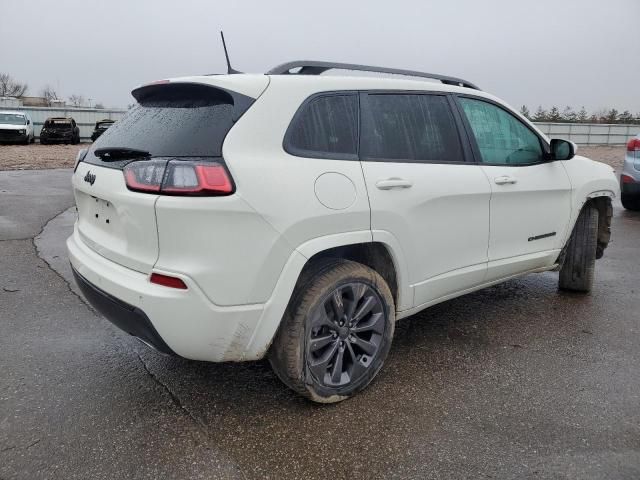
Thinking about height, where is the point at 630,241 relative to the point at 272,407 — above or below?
below

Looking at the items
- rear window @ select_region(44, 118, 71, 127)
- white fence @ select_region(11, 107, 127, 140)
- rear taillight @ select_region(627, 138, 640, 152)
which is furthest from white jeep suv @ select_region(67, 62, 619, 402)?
white fence @ select_region(11, 107, 127, 140)

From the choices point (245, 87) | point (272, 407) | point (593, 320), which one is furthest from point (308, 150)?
point (593, 320)

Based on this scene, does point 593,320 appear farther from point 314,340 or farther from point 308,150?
point 308,150

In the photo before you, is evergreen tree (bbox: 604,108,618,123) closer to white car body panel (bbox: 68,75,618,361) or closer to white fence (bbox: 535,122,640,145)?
white fence (bbox: 535,122,640,145)

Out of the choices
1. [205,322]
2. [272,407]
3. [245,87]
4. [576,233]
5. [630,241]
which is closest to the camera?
[205,322]

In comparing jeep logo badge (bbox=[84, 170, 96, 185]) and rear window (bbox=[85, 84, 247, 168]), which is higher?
rear window (bbox=[85, 84, 247, 168])

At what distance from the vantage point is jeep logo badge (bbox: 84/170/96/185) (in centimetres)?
278

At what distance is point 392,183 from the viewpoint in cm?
284

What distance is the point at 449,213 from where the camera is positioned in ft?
10.4

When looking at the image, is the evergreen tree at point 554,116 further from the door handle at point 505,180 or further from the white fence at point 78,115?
the door handle at point 505,180

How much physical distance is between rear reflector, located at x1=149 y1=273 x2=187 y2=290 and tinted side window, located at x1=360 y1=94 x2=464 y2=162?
1146 mm

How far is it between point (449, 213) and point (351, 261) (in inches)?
29.3

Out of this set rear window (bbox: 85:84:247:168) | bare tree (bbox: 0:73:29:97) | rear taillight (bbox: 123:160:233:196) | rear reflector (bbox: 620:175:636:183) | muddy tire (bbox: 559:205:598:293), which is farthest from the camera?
bare tree (bbox: 0:73:29:97)

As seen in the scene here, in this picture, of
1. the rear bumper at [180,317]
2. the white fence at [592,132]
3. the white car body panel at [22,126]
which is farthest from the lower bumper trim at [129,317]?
the white fence at [592,132]
